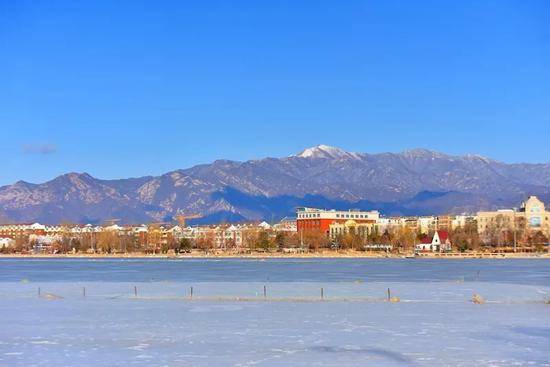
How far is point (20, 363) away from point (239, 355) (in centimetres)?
487

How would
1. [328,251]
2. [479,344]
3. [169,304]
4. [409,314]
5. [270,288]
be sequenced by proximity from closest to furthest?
1. [479,344]
2. [409,314]
3. [169,304]
4. [270,288]
5. [328,251]

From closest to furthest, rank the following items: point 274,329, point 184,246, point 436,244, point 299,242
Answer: point 274,329, point 436,244, point 299,242, point 184,246

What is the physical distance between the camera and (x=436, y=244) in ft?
527

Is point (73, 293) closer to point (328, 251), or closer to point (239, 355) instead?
point (239, 355)

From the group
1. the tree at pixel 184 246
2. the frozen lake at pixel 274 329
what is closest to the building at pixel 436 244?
the tree at pixel 184 246

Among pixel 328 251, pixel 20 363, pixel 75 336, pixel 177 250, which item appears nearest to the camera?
pixel 20 363

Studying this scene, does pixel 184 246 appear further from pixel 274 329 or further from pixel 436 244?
pixel 274 329

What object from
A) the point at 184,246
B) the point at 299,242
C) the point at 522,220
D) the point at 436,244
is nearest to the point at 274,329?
the point at 436,244

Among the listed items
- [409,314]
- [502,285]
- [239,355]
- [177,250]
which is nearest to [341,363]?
[239,355]

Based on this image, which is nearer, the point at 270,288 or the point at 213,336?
the point at 213,336

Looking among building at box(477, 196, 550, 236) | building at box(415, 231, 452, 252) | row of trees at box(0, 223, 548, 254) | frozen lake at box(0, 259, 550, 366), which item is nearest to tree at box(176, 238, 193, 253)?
row of trees at box(0, 223, 548, 254)

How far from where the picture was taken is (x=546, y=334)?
22953 millimetres

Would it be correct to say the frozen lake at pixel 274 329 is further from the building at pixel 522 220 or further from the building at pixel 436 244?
the building at pixel 522 220

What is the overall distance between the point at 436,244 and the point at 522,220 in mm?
28566
